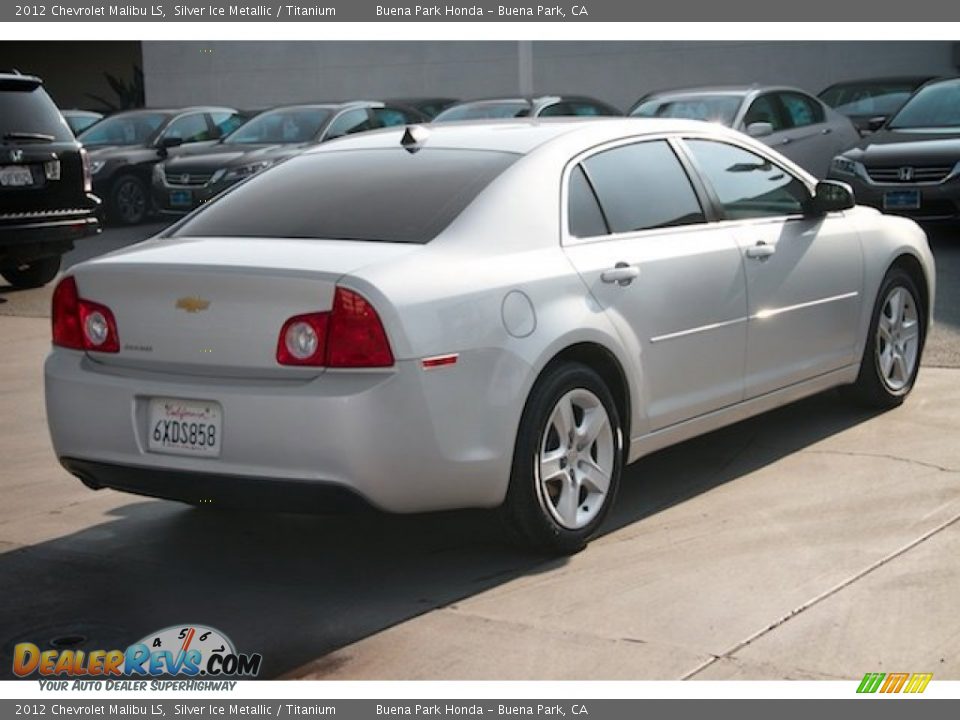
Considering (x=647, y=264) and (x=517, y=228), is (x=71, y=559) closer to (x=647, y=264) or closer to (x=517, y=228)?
(x=517, y=228)

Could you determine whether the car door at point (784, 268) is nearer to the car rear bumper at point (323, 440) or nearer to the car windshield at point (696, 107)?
the car rear bumper at point (323, 440)

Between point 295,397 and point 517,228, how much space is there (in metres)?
1.11

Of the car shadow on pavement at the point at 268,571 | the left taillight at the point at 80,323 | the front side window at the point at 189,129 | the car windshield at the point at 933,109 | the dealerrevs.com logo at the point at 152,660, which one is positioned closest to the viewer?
the dealerrevs.com logo at the point at 152,660

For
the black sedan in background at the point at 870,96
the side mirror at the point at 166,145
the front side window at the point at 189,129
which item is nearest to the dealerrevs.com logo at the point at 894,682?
the black sedan in background at the point at 870,96

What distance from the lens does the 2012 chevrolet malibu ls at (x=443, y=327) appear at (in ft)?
16.8

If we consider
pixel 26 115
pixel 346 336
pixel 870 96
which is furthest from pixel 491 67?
pixel 346 336

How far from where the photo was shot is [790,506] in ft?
20.4

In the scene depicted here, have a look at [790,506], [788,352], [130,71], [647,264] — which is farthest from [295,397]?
[130,71]

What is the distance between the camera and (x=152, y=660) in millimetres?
4770

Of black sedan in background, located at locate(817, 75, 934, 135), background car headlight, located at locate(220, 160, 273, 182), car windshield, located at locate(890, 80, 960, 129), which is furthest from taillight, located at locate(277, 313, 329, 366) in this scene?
black sedan in background, located at locate(817, 75, 934, 135)

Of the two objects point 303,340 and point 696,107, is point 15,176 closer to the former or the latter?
point 696,107

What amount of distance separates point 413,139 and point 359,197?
55 cm

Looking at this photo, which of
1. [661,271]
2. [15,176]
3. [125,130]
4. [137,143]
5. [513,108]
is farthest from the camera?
[125,130]

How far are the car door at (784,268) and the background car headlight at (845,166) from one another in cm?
754
